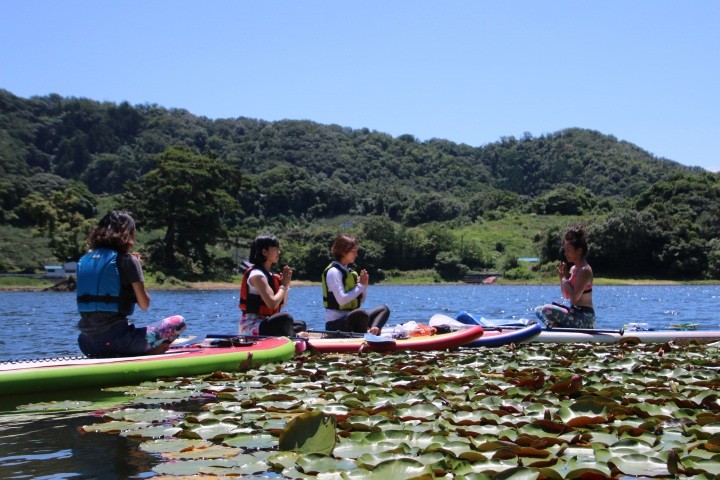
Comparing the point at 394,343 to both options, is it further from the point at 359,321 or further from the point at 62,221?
the point at 62,221

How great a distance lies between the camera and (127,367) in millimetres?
7367

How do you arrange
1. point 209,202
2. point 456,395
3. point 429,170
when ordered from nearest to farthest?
point 456,395 → point 209,202 → point 429,170

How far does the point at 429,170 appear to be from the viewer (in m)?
146

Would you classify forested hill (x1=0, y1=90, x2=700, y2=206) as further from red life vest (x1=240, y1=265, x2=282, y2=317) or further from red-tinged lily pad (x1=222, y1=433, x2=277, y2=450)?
red-tinged lily pad (x1=222, y1=433, x2=277, y2=450)

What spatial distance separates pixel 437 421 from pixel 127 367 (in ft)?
10.9

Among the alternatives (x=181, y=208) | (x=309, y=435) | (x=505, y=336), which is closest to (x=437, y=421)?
(x=309, y=435)

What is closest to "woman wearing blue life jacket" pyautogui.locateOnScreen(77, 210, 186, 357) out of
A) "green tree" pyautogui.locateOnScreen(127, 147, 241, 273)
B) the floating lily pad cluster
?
the floating lily pad cluster

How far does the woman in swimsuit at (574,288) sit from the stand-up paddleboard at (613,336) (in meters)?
0.18

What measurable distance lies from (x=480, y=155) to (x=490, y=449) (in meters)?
Answer: 156

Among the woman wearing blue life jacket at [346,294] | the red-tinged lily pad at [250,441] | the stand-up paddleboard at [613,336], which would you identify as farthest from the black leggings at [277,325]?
the red-tinged lily pad at [250,441]

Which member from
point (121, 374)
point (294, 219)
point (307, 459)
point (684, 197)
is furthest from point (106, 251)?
point (294, 219)

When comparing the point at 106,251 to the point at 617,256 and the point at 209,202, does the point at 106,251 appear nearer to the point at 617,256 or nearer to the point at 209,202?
the point at 209,202

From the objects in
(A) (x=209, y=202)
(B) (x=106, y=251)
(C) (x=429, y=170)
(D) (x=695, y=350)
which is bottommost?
(D) (x=695, y=350)

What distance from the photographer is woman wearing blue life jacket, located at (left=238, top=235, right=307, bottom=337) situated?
9367mm
